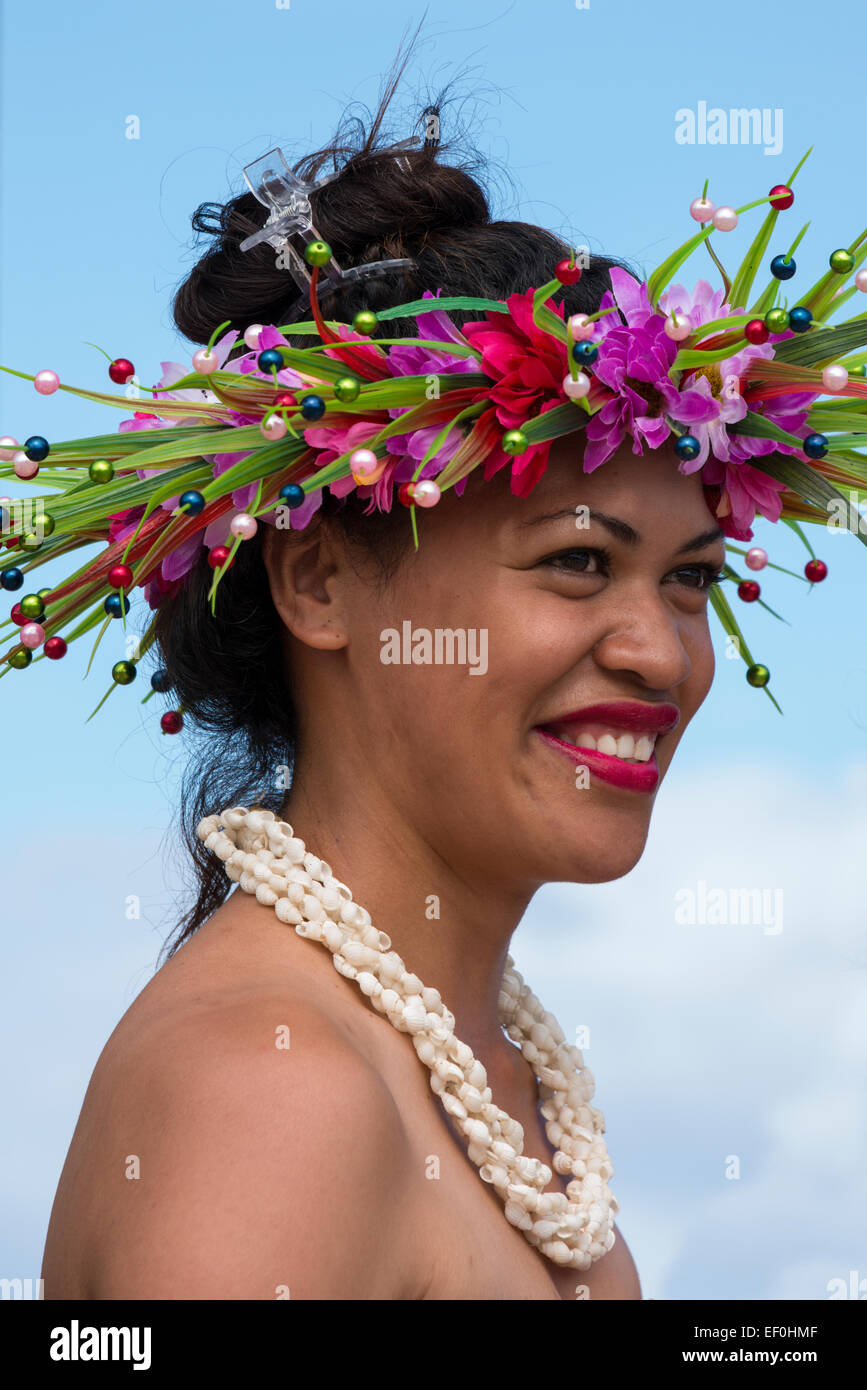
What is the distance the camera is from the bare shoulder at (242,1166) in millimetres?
1988

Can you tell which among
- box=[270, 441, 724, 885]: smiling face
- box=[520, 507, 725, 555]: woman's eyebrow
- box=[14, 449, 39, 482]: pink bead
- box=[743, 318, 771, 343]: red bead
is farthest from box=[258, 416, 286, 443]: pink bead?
box=[743, 318, 771, 343]: red bead

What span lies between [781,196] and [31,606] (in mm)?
1308

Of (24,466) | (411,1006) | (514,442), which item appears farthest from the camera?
(24,466)

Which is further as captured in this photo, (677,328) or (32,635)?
(32,635)

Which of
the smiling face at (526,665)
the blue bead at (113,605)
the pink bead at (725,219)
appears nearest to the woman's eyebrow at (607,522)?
the smiling face at (526,665)

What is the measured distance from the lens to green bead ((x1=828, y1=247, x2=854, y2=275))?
8.41 ft

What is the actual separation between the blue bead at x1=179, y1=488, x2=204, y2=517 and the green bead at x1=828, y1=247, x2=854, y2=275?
1002 mm

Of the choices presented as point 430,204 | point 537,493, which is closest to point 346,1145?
point 537,493

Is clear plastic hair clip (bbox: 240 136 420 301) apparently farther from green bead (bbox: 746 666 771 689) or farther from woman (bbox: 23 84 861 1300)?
green bead (bbox: 746 666 771 689)

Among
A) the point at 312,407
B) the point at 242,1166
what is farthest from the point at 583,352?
the point at 242,1166

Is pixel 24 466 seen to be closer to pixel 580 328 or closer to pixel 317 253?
pixel 317 253

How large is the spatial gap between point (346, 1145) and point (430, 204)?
1547mm

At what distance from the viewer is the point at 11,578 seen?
2.76m

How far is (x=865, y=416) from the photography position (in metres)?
2.72
